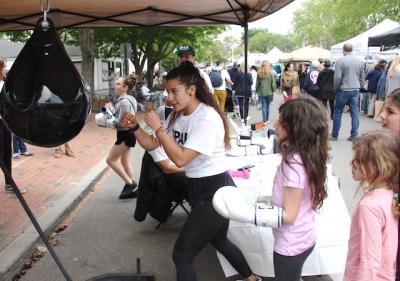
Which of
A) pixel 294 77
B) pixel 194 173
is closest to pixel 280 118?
pixel 194 173

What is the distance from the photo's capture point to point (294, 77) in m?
17.2

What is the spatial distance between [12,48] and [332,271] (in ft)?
154

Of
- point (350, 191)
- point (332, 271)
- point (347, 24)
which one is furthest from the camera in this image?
point (347, 24)

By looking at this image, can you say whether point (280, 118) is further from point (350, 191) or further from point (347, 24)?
point (347, 24)

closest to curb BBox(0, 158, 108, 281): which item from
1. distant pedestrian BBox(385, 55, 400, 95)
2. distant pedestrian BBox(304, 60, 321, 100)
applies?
distant pedestrian BBox(385, 55, 400, 95)

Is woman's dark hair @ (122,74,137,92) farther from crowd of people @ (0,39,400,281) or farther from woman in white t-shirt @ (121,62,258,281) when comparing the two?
woman in white t-shirt @ (121,62,258,281)

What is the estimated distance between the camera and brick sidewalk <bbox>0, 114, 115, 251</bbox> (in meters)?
5.16

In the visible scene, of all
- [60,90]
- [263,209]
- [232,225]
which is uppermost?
[60,90]

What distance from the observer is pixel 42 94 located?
8.28ft

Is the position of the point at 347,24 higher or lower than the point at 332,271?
higher

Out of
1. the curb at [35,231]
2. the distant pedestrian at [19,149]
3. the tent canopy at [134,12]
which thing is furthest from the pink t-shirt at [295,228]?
the distant pedestrian at [19,149]

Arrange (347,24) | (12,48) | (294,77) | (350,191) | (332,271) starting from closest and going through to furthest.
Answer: (332,271) → (350,191) → (294,77) → (347,24) → (12,48)

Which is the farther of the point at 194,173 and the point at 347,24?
the point at 347,24

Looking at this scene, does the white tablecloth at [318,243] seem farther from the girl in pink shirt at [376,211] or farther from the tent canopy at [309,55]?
the tent canopy at [309,55]
